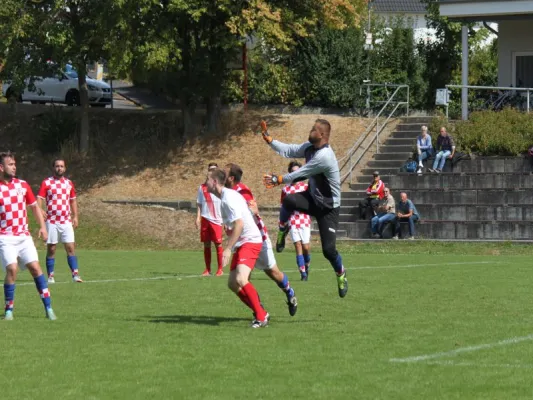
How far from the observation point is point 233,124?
43.4 m

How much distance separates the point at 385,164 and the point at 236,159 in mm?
5363

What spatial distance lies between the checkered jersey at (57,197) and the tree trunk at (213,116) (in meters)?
22.4

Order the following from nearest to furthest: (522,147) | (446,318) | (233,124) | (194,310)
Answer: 1. (446,318)
2. (194,310)
3. (522,147)
4. (233,124)

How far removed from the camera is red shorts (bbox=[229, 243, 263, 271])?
1328 cm

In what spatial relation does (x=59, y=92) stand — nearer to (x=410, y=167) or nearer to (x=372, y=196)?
(x=410, y=167)

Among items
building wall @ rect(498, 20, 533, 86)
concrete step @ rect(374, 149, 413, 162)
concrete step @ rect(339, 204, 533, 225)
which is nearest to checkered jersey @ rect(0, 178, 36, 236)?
concrete step @ rect(339, 204, 533, 225)

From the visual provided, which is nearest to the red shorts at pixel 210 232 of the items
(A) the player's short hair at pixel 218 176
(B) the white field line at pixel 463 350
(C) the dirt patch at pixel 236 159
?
(A) the player's short hair at pixel 218 176

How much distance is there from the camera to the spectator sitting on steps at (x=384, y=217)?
33.5 metres

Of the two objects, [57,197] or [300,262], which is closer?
[300,262]

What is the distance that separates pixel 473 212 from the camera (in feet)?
112

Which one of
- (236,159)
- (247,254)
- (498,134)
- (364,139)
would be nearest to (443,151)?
(498,134)

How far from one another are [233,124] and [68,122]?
6.07 metres

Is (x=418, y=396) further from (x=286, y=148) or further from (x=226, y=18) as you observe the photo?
(x=226, y=18)

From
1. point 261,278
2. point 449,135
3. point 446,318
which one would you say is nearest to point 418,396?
point 446,318
